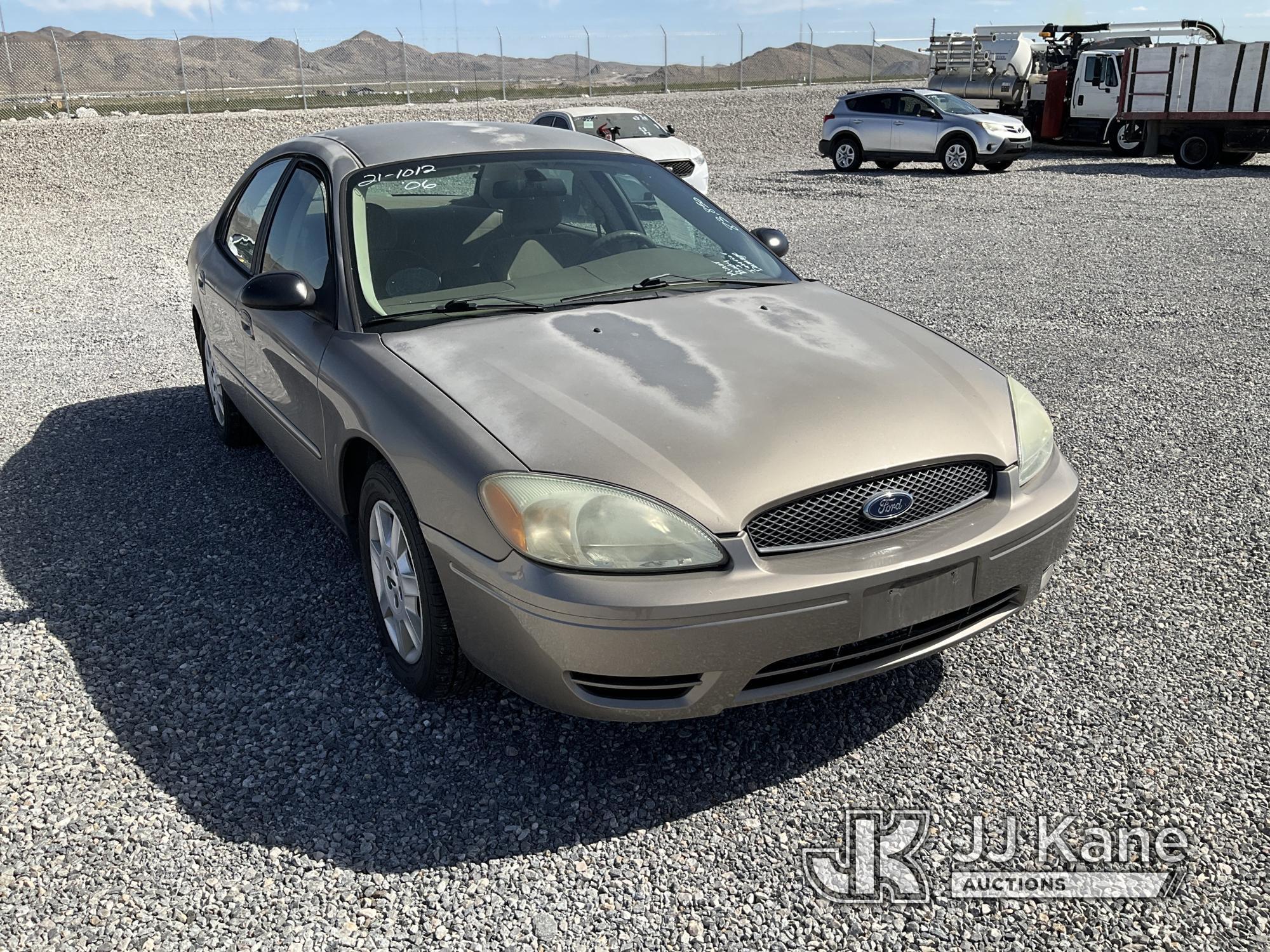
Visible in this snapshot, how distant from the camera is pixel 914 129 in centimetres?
2011

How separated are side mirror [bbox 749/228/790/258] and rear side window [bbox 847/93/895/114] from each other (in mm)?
17484

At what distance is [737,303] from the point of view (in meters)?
3.66

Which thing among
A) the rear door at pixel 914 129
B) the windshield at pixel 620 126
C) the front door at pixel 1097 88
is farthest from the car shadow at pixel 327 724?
the front door at pixel 1097 88

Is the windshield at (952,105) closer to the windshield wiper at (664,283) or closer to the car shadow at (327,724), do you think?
the windshield wiper at (664,283)

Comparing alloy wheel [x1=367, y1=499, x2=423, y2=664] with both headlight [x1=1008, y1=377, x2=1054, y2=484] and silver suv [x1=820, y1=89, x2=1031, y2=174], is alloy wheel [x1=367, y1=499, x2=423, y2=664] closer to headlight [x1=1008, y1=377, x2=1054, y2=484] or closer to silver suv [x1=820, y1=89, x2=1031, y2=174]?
headlight [x1=1008, y1=377, x2=1054, y2=484]

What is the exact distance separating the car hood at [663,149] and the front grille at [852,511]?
13.8m

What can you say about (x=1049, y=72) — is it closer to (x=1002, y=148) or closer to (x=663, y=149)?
(x=1002, y=148)

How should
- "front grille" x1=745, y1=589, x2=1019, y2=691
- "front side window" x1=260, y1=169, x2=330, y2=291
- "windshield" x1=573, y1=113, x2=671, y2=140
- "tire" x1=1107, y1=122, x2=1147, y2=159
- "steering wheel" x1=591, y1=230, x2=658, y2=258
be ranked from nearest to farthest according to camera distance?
"front grille" x1=745, y1=589, x2=1019, y2=691 < "front side window" x1=260, y1=169, x2=330, y2=291 < "steering wheel" x1=591, y1=230, x2=658, y2=258 < "windshield" x1=573, y1=113, x2=671, y2=140 < "tire" x1=1107, y1=122, x2=1147, y2=159

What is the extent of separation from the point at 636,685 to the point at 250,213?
10.5 ft

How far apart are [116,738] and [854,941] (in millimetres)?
2129

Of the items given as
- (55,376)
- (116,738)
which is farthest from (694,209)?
(55,376)

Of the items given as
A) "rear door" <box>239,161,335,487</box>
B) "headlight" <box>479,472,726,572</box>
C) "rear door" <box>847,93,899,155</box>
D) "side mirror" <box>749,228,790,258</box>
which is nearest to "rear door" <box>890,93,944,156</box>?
"rear door" <box>847,93,899,155</box>

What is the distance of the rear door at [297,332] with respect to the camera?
11.9ft

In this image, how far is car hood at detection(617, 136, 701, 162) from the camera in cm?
1617
